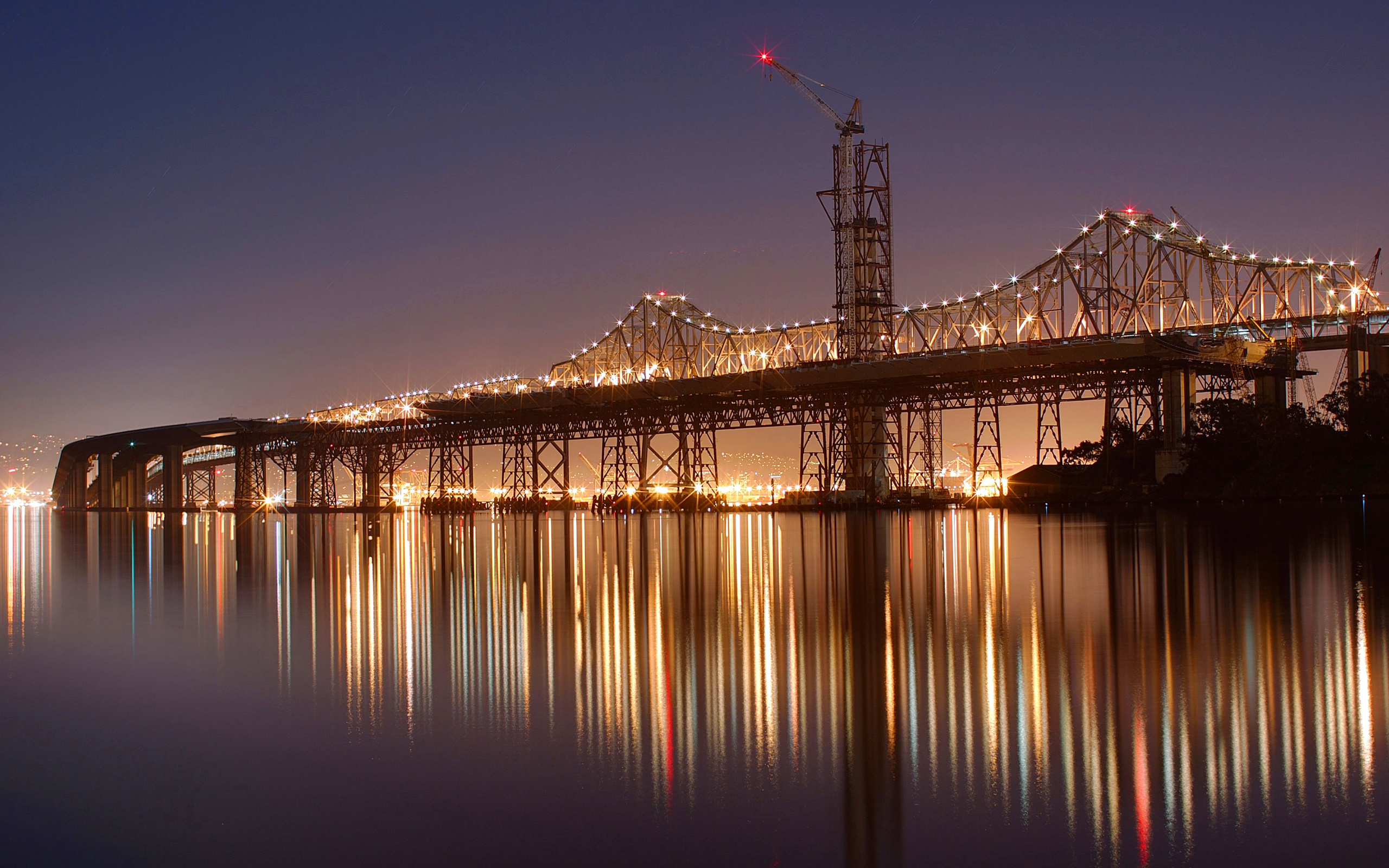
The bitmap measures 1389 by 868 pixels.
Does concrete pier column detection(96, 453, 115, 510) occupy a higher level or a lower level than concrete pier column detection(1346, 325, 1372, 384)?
lower

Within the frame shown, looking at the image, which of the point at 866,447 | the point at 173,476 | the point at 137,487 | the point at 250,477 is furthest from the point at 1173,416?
the point at 137,487

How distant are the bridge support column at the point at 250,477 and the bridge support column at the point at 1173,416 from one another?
8115cm

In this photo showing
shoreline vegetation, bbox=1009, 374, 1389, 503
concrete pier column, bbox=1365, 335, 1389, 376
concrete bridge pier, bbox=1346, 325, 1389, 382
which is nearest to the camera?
shoreline vegetation, bbox=1009, 374, 1389, 503

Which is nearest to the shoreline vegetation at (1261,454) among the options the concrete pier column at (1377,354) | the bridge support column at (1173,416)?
the bridge support column at (1173,416)

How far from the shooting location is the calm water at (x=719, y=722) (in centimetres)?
623

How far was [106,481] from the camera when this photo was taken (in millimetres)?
120875

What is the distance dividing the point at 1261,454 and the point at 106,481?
10771 centimetres

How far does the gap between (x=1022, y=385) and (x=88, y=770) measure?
61.0 metres

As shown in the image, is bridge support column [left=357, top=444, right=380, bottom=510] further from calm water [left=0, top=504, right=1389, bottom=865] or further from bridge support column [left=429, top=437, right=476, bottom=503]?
calm water [left=0, top=504, right=1389, bottom=865]

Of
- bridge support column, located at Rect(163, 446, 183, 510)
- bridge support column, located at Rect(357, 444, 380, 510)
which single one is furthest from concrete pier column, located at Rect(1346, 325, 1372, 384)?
bridge support column, located at Rect(163, 446, 183, 510)

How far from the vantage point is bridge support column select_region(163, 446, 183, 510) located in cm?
11269

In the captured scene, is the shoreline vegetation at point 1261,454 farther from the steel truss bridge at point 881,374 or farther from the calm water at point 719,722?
the calm water at point 719,722

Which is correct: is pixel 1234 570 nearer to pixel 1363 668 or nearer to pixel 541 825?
pixel 1363 668

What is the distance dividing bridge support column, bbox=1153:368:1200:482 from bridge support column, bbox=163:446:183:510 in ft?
290
